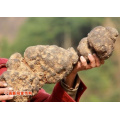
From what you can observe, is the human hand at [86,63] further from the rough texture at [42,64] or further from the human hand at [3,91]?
the human hand at [3,91]

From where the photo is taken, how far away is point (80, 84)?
→ 1.48m

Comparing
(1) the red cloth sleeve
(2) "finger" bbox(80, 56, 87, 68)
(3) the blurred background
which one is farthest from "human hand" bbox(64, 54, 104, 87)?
(3) the blurred background

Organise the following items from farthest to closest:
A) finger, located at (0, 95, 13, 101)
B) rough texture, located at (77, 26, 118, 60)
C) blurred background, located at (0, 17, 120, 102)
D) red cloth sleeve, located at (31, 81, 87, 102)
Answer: blurred background, located at (0, 17, 120, 102) → red cloth sleeve, located at (31, 81, 87, 102) → rough texture, located at (77, 26, 118, 60) → finger, located at (0, 95, 13, 101)

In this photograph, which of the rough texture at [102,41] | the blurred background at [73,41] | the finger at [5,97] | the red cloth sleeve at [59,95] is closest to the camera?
the finger at [5,97]

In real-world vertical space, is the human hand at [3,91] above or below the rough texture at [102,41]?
below

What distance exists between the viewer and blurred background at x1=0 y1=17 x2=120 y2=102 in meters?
4.68

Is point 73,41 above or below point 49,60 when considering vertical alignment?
below

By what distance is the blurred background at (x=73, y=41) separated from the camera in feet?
15.4

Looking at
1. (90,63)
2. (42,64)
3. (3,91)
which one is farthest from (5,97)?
(90,63)

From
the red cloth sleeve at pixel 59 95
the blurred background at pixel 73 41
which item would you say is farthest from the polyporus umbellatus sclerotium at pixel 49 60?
the blurred background at pixel 73 41

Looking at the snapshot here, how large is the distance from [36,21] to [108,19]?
73.2 inches

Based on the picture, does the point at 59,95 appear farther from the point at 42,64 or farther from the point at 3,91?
the point at 3,91

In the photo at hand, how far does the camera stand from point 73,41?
5938 mm

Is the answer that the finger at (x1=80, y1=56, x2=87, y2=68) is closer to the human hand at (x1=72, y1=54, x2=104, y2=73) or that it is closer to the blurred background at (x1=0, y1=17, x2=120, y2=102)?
the human hand at (x1=72, y1=54, x2=104, y2=73)
